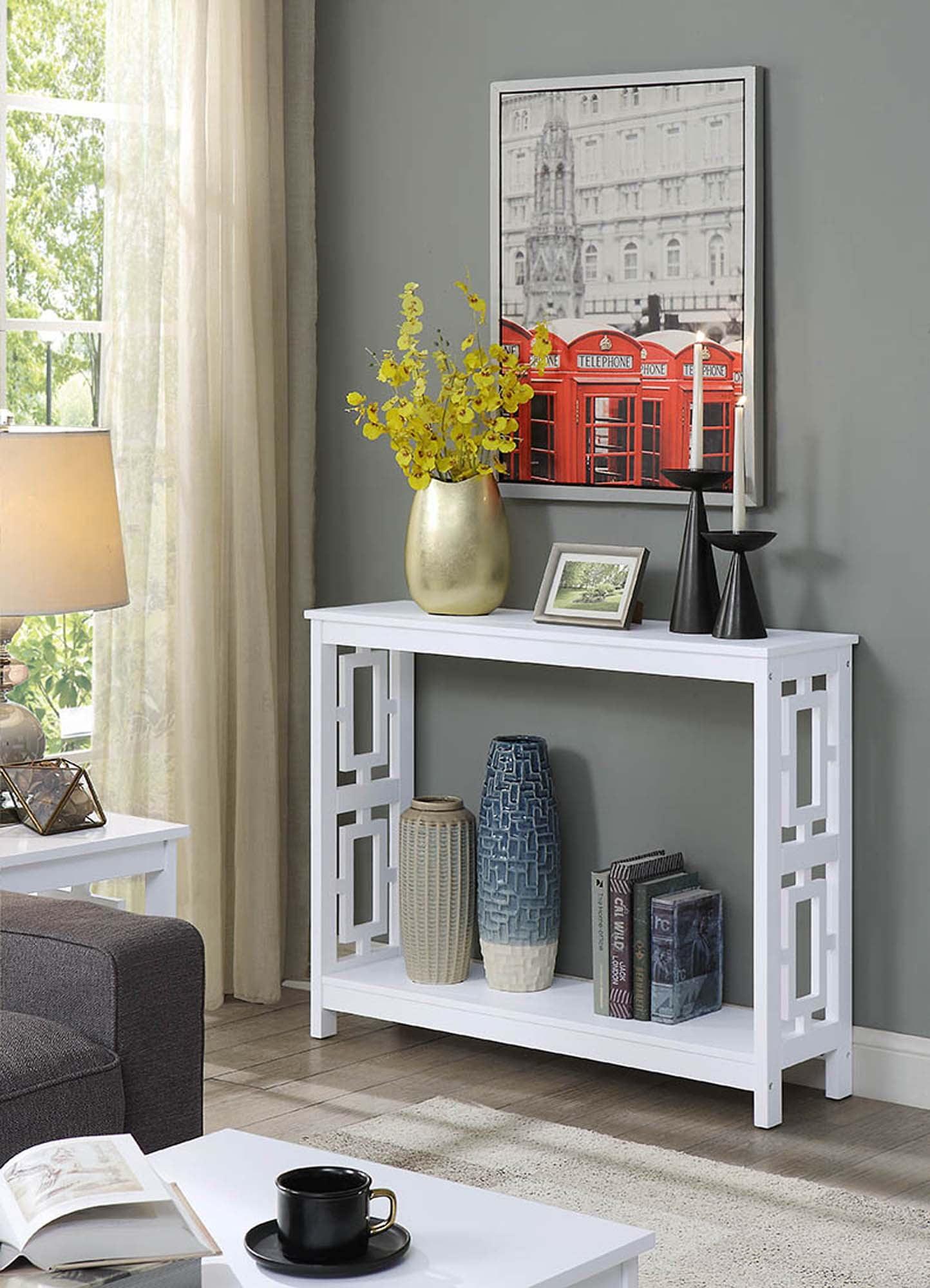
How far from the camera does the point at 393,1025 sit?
3990 millimetres

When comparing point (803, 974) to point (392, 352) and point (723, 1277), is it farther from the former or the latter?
point (392, 352)

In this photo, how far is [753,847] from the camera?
360 centimetres

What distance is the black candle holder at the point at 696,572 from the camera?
11.3 feet

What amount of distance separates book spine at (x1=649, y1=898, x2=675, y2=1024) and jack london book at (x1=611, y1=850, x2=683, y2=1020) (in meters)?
0.05

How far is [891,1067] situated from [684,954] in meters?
0.43

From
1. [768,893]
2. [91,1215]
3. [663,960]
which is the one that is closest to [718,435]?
[768,893]

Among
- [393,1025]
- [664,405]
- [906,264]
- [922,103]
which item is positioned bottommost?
[393,1025]

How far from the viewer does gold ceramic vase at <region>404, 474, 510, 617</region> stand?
3674 millimetres

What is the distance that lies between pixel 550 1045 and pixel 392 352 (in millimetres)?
1514

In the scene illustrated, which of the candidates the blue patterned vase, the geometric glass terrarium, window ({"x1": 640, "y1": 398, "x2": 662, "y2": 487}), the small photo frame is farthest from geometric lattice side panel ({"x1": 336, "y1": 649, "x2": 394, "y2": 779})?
the geometric glass terrarium

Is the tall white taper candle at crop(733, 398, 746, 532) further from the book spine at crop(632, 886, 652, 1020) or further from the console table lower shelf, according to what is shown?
the console table lower shelf

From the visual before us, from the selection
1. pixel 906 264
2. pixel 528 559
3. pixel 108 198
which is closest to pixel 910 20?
pixel 906 264

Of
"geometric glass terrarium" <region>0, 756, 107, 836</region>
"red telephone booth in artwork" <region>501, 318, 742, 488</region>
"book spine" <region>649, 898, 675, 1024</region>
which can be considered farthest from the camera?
"red telephone booth in artwork" <region>501, 318, 742, 488</region>

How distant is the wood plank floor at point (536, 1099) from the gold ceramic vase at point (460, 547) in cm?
90
